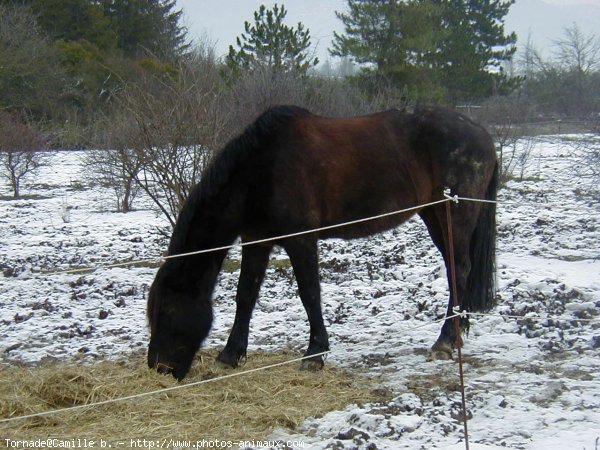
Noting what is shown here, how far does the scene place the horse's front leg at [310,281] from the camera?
16.6ft

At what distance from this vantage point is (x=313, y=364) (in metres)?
4.95

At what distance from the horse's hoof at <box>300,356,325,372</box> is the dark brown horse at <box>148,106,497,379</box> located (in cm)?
1

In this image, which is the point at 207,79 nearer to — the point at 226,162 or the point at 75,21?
the point at 226,162

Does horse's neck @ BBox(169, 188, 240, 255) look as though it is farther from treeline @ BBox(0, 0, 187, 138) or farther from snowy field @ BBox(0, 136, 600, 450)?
treeline @ BBox(0, 0, 187, 138)

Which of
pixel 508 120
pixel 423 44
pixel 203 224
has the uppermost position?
pixel 423 44

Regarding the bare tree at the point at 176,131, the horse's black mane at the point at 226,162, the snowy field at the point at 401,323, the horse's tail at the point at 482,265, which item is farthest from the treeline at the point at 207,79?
the horse's tail at the point at 482,265

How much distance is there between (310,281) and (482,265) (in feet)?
5.82

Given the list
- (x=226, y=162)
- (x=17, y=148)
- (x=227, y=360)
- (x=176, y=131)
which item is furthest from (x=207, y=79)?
(x=17, y=148)

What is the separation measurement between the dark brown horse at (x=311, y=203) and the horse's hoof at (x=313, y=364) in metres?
0.01

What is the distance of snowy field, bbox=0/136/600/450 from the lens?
3.81 m

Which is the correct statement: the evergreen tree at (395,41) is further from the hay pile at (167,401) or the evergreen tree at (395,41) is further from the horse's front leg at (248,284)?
the hay pile at (167,401)

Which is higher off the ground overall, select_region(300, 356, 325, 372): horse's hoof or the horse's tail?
the horse's tail

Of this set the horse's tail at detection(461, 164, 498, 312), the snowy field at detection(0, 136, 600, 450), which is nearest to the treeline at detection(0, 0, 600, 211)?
the snowy field at detection(0, 136, 600, 450)

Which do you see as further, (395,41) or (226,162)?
(395,41)
